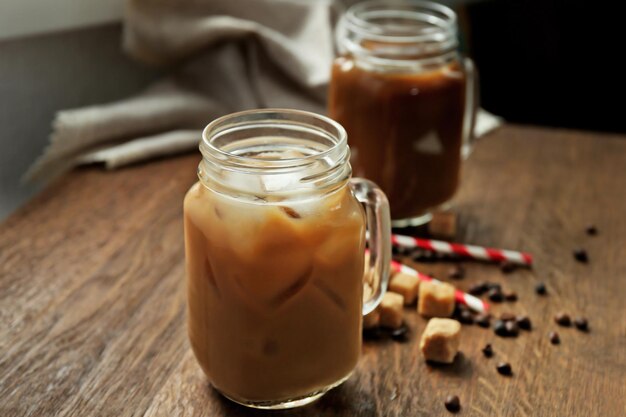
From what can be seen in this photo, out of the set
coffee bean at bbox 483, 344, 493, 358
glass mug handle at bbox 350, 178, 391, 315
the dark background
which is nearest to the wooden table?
coffee bean at bbox 483, 344, 493, 358

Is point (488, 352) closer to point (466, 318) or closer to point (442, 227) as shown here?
point (466, 318)

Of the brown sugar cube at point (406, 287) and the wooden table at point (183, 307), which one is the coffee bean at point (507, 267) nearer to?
the wooden table at point (183, 307)

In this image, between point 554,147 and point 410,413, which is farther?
point 554,147

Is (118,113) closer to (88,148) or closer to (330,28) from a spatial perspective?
(88,148)

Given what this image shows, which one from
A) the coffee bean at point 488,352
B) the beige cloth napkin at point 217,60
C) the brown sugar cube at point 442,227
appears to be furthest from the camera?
the beige cloth napkin at point 217,60

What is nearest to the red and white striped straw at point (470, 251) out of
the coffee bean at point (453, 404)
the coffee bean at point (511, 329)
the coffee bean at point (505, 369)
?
the coffee bean at point (511, 329)

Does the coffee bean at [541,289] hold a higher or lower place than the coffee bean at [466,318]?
lower

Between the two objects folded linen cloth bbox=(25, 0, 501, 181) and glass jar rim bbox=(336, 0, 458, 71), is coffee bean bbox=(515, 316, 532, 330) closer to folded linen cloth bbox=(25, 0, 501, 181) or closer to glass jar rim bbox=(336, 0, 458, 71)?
glass jar rim bbox=(336, 0, 458, 71)

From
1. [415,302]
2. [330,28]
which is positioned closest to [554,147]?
[330,28]
